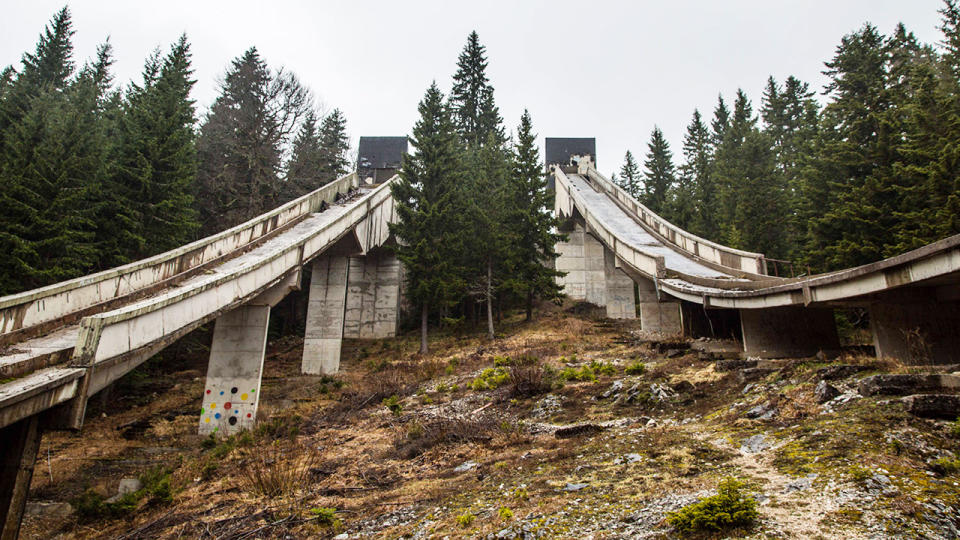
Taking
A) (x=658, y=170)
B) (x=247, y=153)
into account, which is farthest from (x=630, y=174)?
(x=247, y=153)

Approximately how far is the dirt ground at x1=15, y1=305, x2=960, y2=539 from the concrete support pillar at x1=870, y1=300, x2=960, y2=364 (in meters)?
0.79

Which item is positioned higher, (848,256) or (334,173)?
(334,173)

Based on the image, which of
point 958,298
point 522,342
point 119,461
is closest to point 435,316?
point 522,342

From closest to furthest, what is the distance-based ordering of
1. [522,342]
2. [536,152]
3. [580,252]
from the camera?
1. [522,342]
2. [536,152]
3. [580,252]

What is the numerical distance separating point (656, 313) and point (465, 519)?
55.0 feet

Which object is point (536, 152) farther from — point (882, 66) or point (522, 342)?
point (882, 66)

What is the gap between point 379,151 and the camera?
4291cm

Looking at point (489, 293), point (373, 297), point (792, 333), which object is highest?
point (373, 297)

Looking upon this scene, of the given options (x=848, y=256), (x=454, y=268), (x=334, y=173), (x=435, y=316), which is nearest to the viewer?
(x=848, y=256)

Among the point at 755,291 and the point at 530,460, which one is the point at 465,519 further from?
the point at 755,291

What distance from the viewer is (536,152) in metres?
27.5

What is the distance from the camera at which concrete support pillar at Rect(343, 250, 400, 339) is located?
28750 mm

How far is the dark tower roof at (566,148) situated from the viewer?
154 feet

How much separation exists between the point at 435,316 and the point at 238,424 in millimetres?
16775
